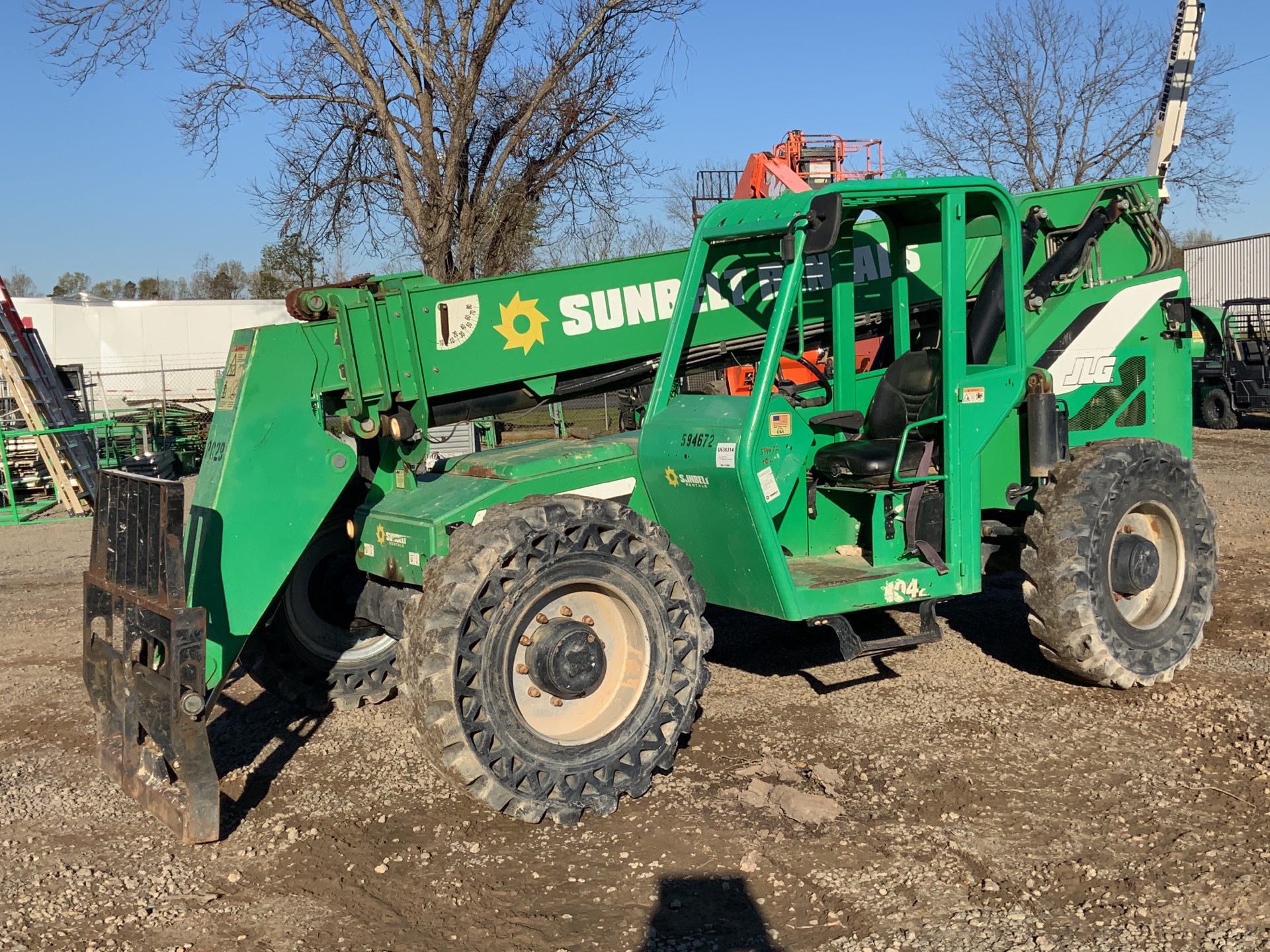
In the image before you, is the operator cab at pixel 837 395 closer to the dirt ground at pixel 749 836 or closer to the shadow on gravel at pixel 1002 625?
the dirt ground at pixel 749 836

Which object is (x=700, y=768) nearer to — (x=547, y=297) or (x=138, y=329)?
(x=547, y=297)

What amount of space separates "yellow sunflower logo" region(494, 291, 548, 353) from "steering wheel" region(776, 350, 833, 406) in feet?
4.04

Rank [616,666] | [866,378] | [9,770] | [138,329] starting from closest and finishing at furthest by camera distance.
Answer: [616,666] → [9,770] → [866,378] → [138,329]

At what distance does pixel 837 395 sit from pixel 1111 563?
1.75 meters

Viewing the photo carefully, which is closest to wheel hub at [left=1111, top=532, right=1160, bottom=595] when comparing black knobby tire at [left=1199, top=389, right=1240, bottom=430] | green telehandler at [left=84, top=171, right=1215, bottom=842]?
green telehandler at [left=84, top=171, right=1215, bottom=842]

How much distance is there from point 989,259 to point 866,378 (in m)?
1.09

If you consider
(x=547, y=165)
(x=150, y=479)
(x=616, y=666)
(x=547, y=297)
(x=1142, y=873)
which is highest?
(x=547, y=165)

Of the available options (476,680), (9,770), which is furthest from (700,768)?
(9,770)

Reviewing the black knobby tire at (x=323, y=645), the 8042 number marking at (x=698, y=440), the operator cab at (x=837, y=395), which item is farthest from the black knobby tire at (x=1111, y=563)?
→ the black knobby tire at (x=323, y=645)

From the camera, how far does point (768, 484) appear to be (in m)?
5.47

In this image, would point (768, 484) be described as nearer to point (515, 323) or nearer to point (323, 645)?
point (515, 323)

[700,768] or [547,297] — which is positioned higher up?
[547,297]

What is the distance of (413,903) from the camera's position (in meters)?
4.37

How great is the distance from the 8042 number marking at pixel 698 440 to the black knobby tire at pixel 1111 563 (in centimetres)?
202
